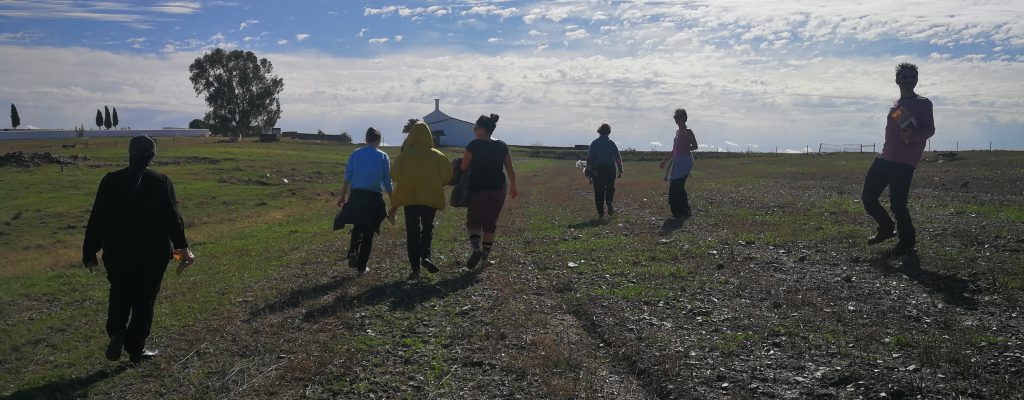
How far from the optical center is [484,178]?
35.2ft

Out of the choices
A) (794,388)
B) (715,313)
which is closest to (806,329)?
(715,313)

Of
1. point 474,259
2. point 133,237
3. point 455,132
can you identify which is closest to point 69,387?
point 133,237

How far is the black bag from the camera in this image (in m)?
10.7

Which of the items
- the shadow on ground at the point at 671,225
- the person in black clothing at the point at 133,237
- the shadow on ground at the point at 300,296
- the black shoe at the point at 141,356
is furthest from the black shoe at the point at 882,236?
the black shoe at the point at 141,356

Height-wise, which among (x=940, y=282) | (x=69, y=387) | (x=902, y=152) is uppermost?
(x=902, y=152)

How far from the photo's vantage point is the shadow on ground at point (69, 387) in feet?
20.7

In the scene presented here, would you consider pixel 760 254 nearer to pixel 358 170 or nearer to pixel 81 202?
pixel 358 170

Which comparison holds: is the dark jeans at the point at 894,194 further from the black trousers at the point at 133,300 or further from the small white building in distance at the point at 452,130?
the small white building in distance at the point at 452,130

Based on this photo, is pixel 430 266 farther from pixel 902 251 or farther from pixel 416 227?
pixel 902 251

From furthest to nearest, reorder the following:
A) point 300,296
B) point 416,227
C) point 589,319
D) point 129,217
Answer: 1. point 416,227
2. point 300,296
3. point 589,319
4. point 129,217

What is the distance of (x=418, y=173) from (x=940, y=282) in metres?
6.09

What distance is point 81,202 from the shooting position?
28.7m

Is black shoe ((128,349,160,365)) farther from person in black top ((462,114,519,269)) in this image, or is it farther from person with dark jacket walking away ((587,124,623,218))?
person with dark jacket walking away ((587,124,623,218))

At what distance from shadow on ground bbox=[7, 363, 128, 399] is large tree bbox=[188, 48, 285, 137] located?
3926 inches
